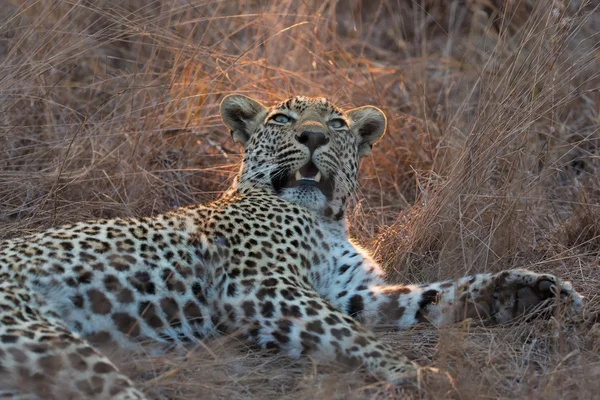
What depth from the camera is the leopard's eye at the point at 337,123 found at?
6641 millimetres

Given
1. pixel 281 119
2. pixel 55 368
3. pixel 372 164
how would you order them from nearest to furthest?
pixel 55 368, pixel 281 119, pixel 372 164

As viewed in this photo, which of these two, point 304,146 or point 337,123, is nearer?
point 304,146

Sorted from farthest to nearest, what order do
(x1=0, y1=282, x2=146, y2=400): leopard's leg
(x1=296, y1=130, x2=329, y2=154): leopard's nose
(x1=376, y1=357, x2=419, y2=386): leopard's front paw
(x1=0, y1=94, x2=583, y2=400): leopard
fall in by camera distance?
(x1=296, y1=130, x2=329, y2=154): leopard's nose → (x1=376, y1=357, x2=419, y2=386): leopard's front paw → (x1=0, y1=94, x2=583, y2=400): leopard → (x1=0, y1=282, x2=146, y2=400): leopard's leg

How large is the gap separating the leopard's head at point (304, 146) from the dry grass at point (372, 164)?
61 centimetres

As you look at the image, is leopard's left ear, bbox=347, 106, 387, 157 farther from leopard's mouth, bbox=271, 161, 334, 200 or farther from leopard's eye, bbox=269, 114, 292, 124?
leopard's mouth, bbox=271, 161, 334, 200

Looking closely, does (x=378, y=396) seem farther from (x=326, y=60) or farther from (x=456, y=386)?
(x=326, y=60)

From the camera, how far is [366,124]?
22.9 ft

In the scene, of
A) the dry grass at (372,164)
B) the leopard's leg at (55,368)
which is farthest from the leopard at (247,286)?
the dry grass at (372,164)

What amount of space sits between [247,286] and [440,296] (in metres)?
1.24

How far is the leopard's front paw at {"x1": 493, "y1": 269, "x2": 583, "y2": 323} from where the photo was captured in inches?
215

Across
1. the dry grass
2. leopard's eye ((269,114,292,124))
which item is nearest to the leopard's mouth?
leopard's eye ((269,114,292,124))

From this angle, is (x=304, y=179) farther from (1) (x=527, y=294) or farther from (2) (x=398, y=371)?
(2) (x=398, y=371)

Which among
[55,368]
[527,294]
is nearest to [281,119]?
[527,294]

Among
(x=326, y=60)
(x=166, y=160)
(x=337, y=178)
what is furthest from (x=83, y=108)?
(x=337, y=178)
